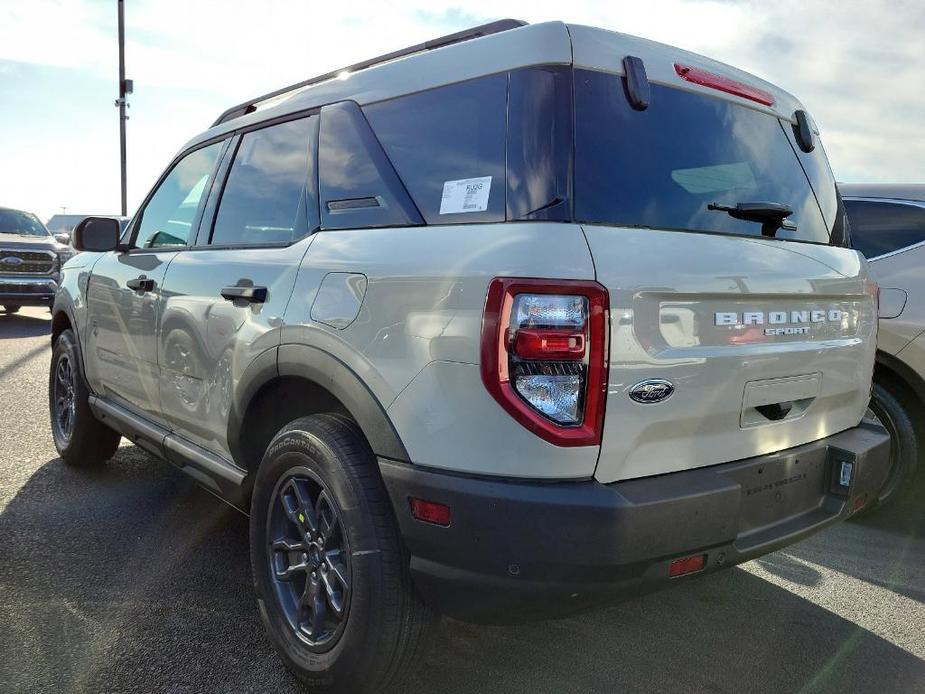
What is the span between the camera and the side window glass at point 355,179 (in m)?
2.32

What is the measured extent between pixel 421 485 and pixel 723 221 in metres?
1.20

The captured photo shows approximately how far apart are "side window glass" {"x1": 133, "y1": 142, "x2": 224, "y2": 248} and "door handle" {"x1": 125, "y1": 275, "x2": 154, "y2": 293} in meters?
0.21

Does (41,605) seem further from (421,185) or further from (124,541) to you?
(421,185)

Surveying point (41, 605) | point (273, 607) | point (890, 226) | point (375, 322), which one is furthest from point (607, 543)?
point (890, 226)

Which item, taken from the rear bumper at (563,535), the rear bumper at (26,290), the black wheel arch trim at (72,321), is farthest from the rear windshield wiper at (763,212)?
the rear bumper at (26,290)

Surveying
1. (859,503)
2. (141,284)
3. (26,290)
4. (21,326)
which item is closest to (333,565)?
(859,503)

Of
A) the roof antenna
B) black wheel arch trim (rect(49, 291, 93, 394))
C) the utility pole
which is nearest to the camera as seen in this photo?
the roof antenna

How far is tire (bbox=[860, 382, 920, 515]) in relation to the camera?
3885mm

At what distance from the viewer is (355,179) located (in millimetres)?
2486

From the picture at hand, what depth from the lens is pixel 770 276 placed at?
87.6 inches

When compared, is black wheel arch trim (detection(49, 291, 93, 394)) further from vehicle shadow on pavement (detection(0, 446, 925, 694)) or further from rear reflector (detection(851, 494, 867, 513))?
rear reflector (detection(851, 494, 867, 513))

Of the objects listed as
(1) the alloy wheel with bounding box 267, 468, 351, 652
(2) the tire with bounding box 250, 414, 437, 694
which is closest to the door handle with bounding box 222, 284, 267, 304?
(2) the tire with bounding box 250, 414, 437, 694

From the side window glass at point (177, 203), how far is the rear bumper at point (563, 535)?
6.51 ft

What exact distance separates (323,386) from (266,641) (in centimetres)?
104
